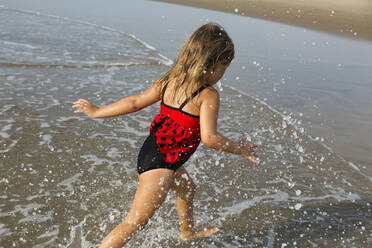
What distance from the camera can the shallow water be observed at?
10.5 feet

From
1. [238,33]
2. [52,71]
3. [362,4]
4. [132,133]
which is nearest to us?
[132,133]

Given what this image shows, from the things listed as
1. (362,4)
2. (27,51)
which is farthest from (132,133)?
(362,4)

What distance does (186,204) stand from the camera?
3059 millimetres

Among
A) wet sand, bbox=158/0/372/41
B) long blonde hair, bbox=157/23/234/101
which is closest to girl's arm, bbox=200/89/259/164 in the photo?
long blonde hair, bbox=157/23/234/101

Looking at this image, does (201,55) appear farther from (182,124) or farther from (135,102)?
(135,102)

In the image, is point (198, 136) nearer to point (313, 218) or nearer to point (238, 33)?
point (313, 218)

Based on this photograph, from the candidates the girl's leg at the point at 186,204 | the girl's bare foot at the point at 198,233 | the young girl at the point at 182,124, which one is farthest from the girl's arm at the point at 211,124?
the girl's bare foot at the point at 198,233

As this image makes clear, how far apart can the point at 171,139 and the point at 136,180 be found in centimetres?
135

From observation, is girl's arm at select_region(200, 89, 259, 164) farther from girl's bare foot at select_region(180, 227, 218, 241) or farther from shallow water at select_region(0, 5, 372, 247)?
shallow water at select_region(0, 5, 372, 247)

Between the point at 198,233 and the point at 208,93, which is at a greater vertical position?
the point at 208,93

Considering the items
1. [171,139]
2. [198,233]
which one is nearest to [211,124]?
[171,139]

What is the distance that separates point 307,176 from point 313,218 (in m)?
0.78

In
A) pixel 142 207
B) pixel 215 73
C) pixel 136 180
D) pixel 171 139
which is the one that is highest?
pixel 215 73

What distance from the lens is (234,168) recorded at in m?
4.33
